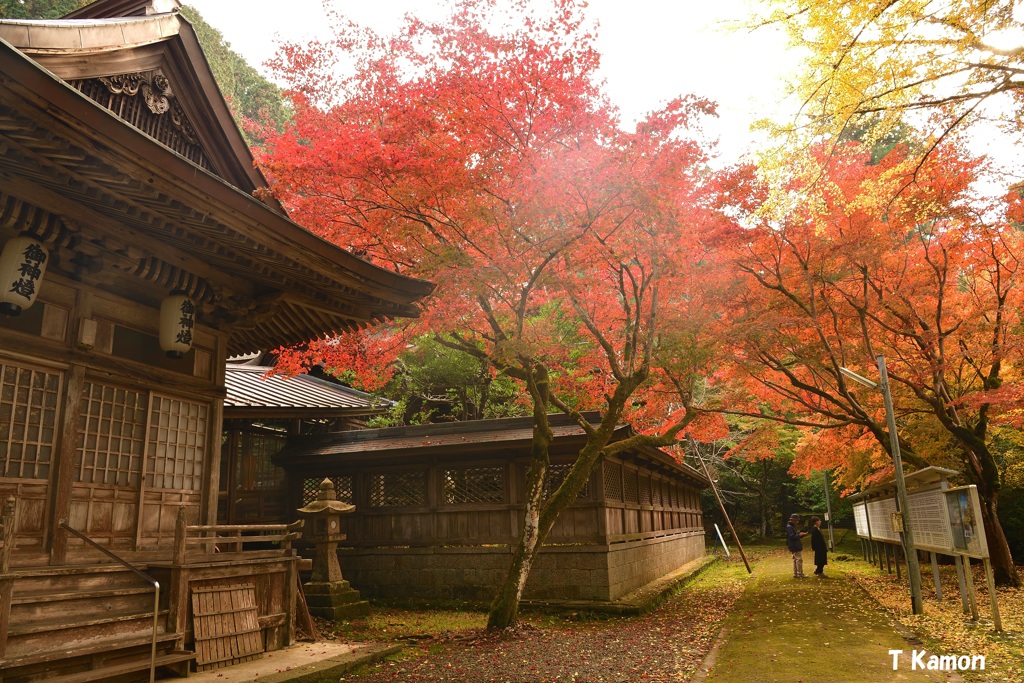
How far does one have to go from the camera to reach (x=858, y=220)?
12984 mm

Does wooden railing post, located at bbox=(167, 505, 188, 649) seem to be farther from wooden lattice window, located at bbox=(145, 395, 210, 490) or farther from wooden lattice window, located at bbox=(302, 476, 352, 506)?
wooden lattice window, located at bbox=(302, 476, 352, 506)

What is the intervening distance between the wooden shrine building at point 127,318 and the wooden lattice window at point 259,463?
6.90 meters

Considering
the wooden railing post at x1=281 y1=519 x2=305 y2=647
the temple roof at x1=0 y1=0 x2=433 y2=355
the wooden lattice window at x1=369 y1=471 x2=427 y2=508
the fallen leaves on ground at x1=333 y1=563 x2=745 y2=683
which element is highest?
the temple roof at x1=0 y1=0 x2=433 y2=355

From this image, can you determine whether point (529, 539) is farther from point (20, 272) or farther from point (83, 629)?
point (20, 272)

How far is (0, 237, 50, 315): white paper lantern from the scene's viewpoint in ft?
20.2

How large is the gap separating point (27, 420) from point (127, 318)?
5.45ft

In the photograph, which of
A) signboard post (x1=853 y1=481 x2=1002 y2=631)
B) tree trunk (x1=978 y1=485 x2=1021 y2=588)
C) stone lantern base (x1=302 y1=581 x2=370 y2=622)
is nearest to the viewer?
signboard post (x1=853 y1=481 x2=1002 y2=631)

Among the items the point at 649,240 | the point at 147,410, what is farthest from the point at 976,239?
the point at 147,410

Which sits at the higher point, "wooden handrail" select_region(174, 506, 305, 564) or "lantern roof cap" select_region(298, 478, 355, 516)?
"lantern roof cap" select_region(298, 478, 355, 516)

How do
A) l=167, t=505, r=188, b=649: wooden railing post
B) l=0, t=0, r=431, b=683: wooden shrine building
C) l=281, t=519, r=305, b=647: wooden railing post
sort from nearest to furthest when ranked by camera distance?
l=0, t=0, r=431, b=683: wooden shrine building, l=167, t=505, r=188, b=649: wooden railing post, l=281, t=519, r=305, b=647: wooden railing post

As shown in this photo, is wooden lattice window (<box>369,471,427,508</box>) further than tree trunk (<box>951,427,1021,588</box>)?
Yes

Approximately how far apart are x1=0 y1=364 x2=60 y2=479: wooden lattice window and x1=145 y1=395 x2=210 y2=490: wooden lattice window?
1.29m

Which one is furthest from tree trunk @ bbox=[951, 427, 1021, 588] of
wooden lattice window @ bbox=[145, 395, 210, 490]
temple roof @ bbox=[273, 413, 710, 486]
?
wooden lattice window @ bbox=[145, 395, 210, 490]

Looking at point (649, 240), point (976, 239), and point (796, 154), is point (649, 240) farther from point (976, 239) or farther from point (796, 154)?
point (976, 239)
